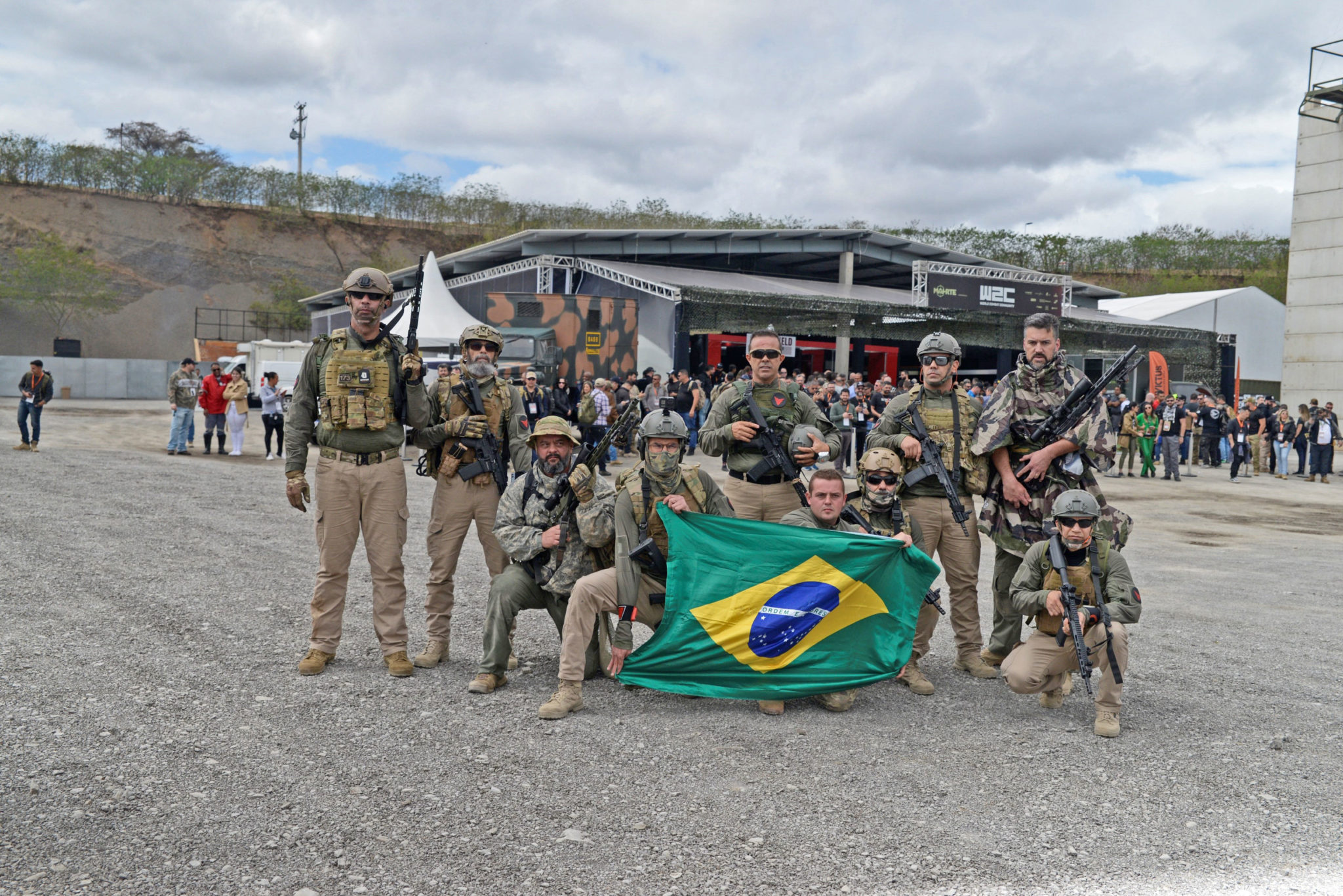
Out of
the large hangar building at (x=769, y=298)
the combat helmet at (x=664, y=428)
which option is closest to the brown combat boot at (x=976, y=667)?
the combat helmet at (x=664, y=428)

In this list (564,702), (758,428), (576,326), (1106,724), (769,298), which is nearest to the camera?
(1106,724)

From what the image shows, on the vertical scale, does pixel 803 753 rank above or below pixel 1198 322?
below

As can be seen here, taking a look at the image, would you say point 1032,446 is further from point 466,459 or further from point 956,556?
point 466,459

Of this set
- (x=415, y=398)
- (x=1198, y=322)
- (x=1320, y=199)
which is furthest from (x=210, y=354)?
(x=1198, y=322)

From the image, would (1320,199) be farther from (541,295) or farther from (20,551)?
(20,551)

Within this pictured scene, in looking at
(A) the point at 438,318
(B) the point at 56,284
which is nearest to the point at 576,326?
(A) the point at 438,318

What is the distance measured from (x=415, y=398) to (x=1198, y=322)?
4644 cm

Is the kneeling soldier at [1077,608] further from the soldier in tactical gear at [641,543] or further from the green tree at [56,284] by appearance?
the green tree at [56,284]

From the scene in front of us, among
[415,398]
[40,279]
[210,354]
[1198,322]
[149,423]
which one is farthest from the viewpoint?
[40,279]

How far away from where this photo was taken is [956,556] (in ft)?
19.2

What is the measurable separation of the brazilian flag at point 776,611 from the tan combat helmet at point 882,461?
1.73 ft

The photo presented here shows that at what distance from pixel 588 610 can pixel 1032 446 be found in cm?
287

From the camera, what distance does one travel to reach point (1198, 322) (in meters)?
43.9

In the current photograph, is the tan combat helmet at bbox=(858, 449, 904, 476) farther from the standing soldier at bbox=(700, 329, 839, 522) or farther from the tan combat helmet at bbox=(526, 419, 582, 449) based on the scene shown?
the tan combat helmet at bbox=(526, 419, 582, 449)
